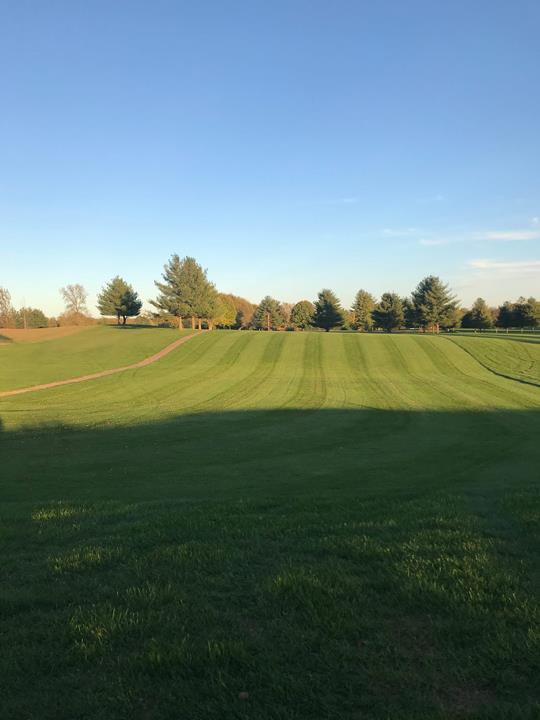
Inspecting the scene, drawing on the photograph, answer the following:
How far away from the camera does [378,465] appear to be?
1173 centimetres

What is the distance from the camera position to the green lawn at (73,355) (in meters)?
36.1

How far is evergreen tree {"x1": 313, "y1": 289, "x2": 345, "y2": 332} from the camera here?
277ft

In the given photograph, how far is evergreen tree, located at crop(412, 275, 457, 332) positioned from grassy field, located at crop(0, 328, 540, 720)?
66.6m

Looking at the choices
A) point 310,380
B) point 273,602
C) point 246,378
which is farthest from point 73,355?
point 273,602

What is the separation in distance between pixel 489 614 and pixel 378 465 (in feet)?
26.5

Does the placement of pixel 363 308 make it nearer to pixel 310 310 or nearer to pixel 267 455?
pixel 310 310

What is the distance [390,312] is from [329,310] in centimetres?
1054

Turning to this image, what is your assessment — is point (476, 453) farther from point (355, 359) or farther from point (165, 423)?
point (355, 359)

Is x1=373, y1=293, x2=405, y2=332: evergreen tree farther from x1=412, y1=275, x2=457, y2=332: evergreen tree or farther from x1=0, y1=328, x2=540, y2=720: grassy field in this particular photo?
x1=0, y1=328, x2=540, y2=720: grassy field

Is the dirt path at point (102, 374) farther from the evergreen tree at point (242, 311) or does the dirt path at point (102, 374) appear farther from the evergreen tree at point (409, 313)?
the evergreen tree at point (242, 311)

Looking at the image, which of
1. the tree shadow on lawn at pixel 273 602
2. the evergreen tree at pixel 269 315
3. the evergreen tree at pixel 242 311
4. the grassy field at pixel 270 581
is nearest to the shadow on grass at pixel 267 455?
the grassy field at pixel 270 581

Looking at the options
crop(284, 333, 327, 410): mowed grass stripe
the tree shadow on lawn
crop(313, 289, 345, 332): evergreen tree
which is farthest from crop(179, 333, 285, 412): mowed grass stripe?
crop(313, 289, 345, 332): evergreen tree

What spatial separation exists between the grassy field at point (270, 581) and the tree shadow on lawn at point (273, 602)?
2 cm

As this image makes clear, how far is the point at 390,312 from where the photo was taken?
84.4 metres
